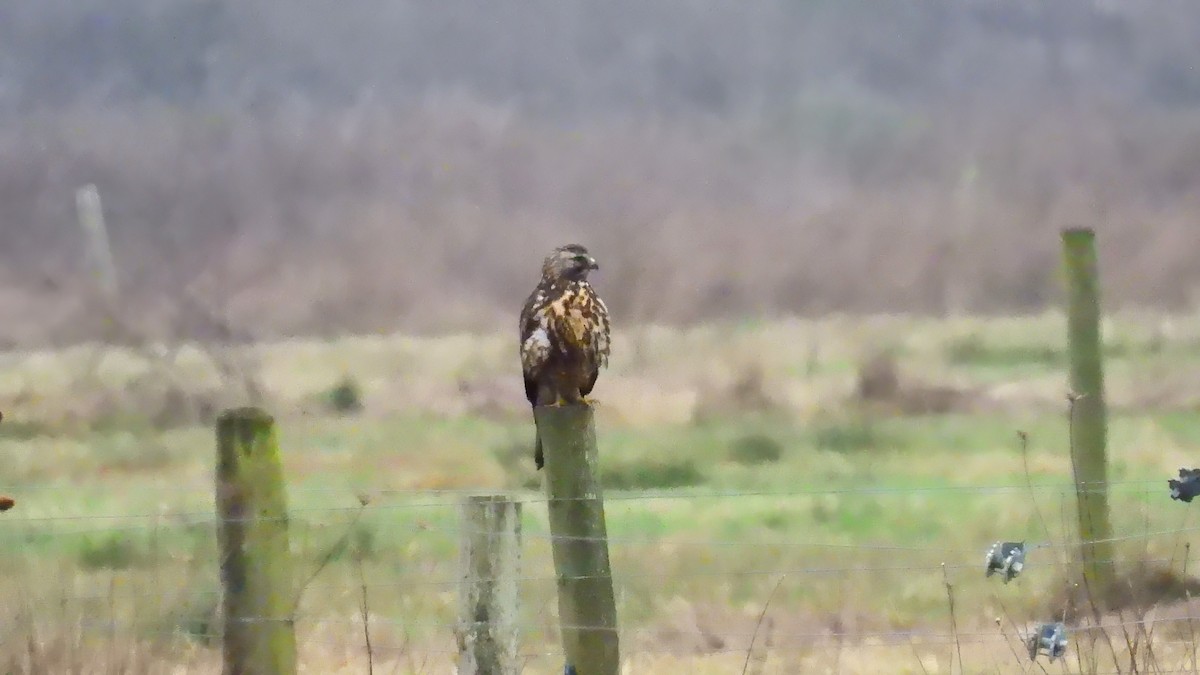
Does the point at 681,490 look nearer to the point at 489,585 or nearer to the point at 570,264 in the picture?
the point at 570,264

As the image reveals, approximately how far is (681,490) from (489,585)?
19.8 ft

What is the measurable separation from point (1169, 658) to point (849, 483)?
438 centimetres

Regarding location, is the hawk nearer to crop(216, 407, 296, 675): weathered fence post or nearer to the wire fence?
the wire fence

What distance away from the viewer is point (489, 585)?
402 centimetres

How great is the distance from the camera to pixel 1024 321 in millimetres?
10930

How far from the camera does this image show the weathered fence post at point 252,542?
13.2 ft

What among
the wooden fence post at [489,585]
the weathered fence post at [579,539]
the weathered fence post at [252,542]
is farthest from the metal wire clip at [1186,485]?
the weathered fence post at [252,542]

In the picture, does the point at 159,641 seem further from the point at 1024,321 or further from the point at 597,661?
the point at 1024,321

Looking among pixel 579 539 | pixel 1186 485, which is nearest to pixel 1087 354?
pixel 1186 485

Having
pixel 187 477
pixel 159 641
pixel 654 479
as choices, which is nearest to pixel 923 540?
pixel 654 479

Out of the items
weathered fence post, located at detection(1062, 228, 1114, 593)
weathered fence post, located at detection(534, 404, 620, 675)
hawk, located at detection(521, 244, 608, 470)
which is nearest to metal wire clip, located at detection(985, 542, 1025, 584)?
weathered fence post, located at detection(534, 404, 620, 675)

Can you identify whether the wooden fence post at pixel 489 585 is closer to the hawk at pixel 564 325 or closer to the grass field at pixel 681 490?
the grass field at pixel 681 490

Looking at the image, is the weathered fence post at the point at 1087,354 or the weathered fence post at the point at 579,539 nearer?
the weathered fence post at the point at 579,539

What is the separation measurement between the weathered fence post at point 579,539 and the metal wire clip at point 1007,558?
118cm
